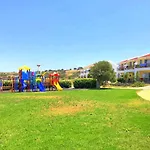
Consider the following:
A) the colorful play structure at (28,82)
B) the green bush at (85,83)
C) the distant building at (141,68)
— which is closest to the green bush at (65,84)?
the green bush at (85,83)

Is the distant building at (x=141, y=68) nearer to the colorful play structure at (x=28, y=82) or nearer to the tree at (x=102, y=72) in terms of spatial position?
the tree at (x=102, y=72)

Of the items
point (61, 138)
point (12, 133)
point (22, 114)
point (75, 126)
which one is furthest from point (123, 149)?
point (22, 114)

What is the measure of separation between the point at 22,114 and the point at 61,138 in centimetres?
517

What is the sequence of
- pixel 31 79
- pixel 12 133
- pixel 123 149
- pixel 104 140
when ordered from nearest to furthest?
pixel 123 149 → pixel 104 140 → pixel 12 133 → pixel 31 79

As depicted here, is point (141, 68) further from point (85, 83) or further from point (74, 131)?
point (74, 131)

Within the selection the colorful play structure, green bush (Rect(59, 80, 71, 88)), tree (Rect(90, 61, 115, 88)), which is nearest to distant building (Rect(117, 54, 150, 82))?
tree (Rect(90, 61, 115, 88))

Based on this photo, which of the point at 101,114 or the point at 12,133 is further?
the point at 101,114

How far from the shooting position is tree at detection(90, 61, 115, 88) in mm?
42000

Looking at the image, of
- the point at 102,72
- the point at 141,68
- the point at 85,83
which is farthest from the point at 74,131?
the point at 141,68

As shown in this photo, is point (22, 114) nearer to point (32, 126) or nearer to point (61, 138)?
point (32, 126)

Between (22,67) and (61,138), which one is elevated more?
(22,67)

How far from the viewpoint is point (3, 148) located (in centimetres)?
794

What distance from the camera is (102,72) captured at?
138ft

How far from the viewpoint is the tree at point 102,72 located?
42.0 meters
